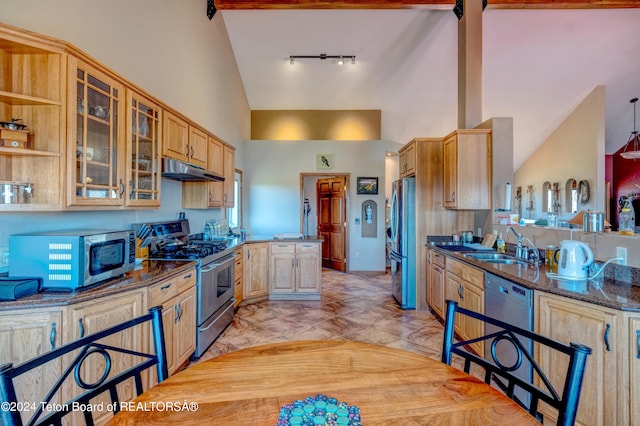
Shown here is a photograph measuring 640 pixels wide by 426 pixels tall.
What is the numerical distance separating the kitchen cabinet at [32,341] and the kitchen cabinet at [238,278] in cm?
228

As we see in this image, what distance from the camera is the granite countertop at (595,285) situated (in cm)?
163

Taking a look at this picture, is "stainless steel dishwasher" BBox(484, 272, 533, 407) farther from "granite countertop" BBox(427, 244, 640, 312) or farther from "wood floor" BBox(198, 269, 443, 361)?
"wood floor" BBox(198, 269, 443, 361)

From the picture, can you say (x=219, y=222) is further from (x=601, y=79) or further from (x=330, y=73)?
(x=601, y=79)

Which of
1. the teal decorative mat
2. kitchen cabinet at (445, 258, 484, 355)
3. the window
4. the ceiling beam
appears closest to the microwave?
the teal decorative mat

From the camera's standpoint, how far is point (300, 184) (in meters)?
6.37

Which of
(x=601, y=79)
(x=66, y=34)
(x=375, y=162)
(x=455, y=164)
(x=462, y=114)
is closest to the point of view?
(x=66, y=34)

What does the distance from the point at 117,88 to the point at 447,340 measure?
8.29 feet

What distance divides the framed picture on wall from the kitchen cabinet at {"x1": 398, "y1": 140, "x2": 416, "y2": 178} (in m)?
1.55

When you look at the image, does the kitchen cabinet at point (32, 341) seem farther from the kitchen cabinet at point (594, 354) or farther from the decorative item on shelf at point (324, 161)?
the decorative item on shelf at point (324, 161)

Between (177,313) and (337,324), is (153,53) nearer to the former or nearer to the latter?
(177,313)

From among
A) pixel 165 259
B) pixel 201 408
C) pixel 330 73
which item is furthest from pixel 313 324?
pixel 330 73

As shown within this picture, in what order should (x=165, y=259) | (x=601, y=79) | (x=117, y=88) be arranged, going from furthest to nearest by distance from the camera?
(x=601, y=79), (x=165, y=259), (x=117, y=88)

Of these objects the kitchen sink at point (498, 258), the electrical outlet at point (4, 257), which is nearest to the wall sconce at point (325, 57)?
the kitchen sink at point (498, 258)

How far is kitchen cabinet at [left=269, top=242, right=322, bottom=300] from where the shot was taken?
4492 mm
